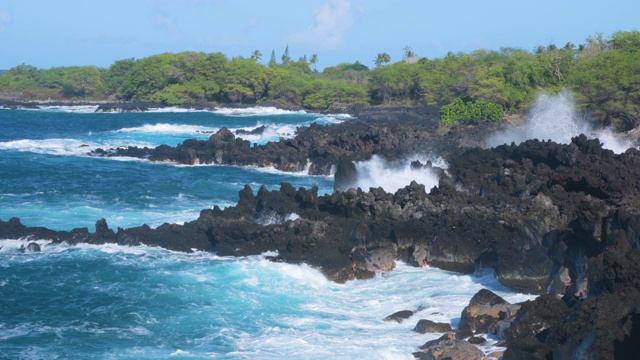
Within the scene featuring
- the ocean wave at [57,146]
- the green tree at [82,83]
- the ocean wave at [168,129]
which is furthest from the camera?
the green tree at [82,83]

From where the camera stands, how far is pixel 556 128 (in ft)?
127

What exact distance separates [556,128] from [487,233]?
23.5 meters

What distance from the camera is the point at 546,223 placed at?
16.4 meters

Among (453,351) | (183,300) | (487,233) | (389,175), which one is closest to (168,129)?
(389,175)

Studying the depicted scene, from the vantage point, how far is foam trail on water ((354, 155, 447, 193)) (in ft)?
85.3

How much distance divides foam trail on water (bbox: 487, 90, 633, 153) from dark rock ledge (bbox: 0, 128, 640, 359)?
13397mm

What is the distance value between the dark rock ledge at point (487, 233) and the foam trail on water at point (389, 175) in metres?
2.84

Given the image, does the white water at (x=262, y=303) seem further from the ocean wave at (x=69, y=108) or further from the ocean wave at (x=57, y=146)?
the ocean wave at (x=69, y=108)

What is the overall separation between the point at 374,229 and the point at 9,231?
869cm

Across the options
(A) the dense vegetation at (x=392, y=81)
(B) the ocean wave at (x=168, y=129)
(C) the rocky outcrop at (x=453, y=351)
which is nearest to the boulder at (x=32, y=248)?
(C) the rocky outcrop at (x=453, y=351)

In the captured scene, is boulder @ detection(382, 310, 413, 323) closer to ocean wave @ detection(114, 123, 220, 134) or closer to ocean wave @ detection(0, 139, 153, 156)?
ocean wave @ detection(0, 139, 153, 156)

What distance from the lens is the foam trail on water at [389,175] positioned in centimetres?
2600

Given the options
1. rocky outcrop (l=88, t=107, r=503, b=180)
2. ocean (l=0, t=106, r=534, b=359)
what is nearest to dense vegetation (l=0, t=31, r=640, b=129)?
rocky outcrop (l=88, t=107, r=503, b=180)

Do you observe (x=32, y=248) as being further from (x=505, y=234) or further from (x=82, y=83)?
(x=82, y=83)
